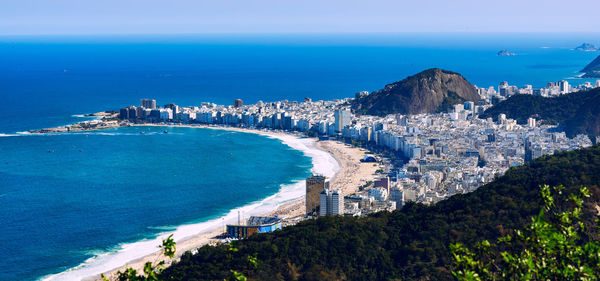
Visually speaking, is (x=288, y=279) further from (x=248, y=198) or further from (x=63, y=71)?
(x=63, y=71)

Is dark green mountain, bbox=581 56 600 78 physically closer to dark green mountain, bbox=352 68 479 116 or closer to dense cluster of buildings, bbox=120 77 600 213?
dense cluster of buildings, bbox=120 77 600 213

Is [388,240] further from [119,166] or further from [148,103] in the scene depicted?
[148,103]

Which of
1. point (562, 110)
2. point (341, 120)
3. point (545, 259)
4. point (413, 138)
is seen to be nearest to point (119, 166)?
point (341, 120)

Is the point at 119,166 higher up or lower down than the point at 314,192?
higher up

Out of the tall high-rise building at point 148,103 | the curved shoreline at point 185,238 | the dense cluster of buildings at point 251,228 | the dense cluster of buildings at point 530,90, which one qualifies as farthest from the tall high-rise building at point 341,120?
the dense cluster of buildings at point 251,228

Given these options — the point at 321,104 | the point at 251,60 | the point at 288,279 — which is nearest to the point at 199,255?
the point at 288,279

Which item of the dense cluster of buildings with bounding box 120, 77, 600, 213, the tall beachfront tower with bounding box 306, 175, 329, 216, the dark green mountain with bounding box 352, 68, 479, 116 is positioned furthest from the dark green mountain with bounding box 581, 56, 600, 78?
the tall beachfront tower with bounding box 306, 175, 329, 216
